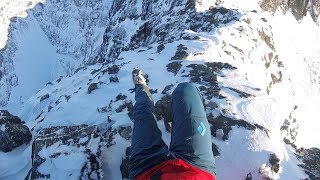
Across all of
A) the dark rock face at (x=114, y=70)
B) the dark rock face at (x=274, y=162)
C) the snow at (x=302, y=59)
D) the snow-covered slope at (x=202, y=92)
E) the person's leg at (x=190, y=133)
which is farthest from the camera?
the snow at (x=302, y=59)

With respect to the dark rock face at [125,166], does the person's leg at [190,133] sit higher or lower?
higher

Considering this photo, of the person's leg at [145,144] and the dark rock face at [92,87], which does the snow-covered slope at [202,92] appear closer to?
the dark rock face at [92,87]

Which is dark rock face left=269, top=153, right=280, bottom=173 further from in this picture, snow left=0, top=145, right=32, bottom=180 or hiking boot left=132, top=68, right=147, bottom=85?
snow left=0, top=145, right=32, bottom=180

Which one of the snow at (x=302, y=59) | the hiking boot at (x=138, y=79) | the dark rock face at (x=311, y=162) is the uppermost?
the hiking boot at (x=138, y=79)

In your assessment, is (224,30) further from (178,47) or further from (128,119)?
(128,119)

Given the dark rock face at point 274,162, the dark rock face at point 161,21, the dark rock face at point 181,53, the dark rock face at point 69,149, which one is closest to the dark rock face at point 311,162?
the dark rock face at point 274,162

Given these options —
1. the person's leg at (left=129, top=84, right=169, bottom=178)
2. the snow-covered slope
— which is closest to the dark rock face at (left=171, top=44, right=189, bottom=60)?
the snow-covered slope

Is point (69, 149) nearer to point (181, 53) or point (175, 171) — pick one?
point (175, 171)

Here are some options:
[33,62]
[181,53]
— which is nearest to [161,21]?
[181,53]
